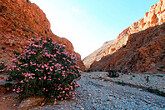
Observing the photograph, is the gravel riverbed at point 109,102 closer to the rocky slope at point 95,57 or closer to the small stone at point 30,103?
the small stone at point 30,103

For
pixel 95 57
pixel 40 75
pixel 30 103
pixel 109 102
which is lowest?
pixel 109 102

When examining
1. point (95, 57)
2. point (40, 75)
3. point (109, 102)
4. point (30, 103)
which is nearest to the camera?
point (30, 103)

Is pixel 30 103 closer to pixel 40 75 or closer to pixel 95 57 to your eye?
pixel 40 75

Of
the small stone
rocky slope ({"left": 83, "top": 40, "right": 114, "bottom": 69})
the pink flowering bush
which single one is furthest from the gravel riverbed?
rocky slope ({"left": 83, "top": 40, "right": 114, "bottom": 69})

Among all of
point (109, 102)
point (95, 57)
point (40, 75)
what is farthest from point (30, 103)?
point (95, 57)

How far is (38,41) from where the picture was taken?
12.1 ft

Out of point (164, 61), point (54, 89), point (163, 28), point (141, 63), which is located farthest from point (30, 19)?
point (163, 28)

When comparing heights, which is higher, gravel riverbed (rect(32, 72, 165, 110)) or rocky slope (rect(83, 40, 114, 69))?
rocky slope (rect(83, 40, 114, 69))

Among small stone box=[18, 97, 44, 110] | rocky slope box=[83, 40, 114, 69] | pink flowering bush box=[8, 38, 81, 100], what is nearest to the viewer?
small stone box=[18, 97, 44, 110]

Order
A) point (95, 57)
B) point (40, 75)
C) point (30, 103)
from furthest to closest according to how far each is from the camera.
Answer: point (95, 57), point (40, 75), point (30, 103)

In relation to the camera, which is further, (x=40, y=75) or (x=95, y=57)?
(x=95, y=57)

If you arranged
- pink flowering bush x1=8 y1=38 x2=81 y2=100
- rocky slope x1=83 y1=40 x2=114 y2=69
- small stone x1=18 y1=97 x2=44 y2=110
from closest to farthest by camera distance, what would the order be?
small stone x1=18 y1=97 x2=44 y2=110 → pink flowering bush x1=8 y1=38 x2=81 y2=100 → rocky slope x1=83 y1=40 x2=114 y2=69

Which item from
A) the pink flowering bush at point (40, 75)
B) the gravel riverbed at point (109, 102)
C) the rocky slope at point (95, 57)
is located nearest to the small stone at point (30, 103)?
the pink flowering bush at point (40, 75)

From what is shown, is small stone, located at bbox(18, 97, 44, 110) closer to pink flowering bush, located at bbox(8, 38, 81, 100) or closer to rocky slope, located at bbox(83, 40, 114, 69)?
pink flowering bush, located at bbox(8, 38, 81, 100)
